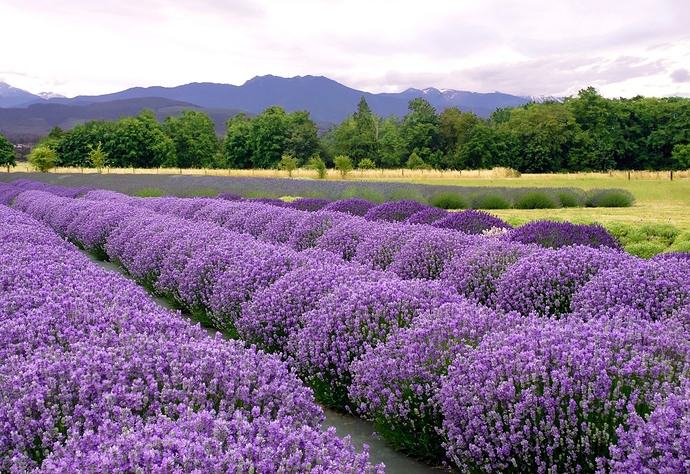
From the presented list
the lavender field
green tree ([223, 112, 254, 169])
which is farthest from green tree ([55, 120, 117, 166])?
the lavender field

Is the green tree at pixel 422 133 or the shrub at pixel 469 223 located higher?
the green tree at pixel 422 133

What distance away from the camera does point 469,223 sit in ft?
28.3

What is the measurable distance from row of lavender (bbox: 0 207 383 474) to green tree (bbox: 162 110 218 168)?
68822 millimetres

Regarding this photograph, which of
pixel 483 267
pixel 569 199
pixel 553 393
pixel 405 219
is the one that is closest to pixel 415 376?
pixel 553 393

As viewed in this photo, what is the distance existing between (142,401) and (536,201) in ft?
49.9

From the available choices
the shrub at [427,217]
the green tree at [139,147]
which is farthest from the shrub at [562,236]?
the green tree at [139,147]

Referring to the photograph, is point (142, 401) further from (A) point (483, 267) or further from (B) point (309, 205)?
(B) point (309, 205)

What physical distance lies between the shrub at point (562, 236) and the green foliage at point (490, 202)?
9.07 m

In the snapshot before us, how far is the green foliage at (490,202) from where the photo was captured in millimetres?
16094

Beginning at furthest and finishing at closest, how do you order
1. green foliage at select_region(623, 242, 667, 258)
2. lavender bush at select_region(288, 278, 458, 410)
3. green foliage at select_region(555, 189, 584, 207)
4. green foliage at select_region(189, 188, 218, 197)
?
1. green foliage at select_region(189, 188, 218, 197)
2. green foliage at select_region(555, 189, 584, 207)
3. green foliage at select_region(623, 242, 667, 258)
4. lavender bush at select_region(288, 278, 458, 410)

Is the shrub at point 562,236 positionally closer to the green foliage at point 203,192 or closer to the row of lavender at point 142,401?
the row of lavender at point 142,401

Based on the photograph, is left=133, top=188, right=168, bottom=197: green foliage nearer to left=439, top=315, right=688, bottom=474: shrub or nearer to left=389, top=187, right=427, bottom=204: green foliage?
left=389, top=187, right=427, bottom=204: green foliage

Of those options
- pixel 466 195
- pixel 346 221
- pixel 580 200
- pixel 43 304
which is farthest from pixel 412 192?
pixel 43 304

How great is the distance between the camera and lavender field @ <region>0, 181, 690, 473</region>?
82.2 inches
